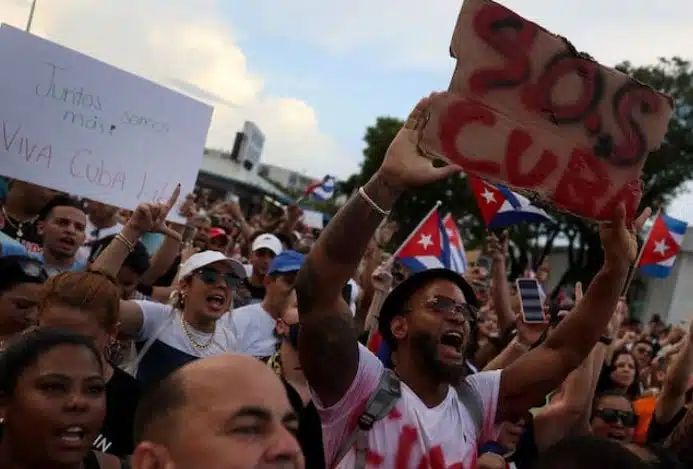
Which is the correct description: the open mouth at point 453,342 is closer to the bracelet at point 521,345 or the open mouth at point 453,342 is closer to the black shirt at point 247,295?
the bracelet at point 521,345

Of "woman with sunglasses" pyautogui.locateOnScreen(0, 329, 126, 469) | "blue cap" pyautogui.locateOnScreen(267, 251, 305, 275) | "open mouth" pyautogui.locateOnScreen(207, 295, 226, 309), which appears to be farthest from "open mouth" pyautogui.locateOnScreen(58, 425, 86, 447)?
"blue cap" pyautogui.locateOnScreen(267, 251, 305, 275)

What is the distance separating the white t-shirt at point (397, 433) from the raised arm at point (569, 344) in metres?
0.31

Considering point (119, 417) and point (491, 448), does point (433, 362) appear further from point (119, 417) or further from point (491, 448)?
point (119, 417)

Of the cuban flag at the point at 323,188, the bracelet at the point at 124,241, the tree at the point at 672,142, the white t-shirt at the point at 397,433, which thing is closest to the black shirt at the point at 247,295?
the bracelet at the point at 124,241

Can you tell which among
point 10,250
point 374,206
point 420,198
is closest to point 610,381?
point 374,206

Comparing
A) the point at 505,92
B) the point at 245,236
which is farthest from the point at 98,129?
the point at 245,236

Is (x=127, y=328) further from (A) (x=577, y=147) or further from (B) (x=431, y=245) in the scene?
(B) (x=431, y=245)

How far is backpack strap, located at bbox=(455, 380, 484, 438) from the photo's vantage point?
→ 265 centimetres

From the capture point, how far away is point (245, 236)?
8258 mm

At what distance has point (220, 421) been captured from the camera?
158cm

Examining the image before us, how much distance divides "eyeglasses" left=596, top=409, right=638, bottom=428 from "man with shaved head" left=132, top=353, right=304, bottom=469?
2311 millimetres

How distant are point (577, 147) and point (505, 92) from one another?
311 mm

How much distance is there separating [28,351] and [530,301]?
291cm

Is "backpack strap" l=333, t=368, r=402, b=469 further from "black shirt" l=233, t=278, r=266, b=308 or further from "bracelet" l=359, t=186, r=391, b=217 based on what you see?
"black shirt" l=233, t=278, r=266, b=308
